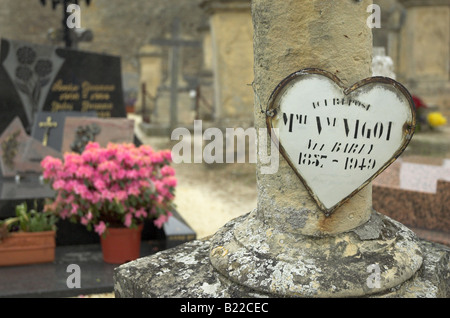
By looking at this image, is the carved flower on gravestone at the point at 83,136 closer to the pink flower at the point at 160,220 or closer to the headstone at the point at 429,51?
the pink flower at the point at 160,220

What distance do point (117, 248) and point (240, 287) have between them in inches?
92.9

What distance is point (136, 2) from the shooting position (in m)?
25.9

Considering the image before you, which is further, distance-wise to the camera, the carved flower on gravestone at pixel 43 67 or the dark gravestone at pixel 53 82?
the carved flower on gravestone at pixel 43 67

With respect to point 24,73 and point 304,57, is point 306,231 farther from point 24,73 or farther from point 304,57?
point 24,73

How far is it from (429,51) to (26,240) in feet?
29.9

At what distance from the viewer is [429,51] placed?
34.7ft

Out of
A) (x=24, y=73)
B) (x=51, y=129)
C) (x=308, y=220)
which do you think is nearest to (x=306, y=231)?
(x=308, y=220)

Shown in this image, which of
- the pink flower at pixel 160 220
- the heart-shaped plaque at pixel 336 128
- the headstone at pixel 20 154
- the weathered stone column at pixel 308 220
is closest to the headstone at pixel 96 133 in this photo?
the headstone at pixel 20 154

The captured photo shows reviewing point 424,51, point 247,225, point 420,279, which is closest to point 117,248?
point 247,225

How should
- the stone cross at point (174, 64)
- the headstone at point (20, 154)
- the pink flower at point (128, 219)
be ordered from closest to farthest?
1. the pink flower at point (128, 219)
2. the headstone at point (20, 154)
3. the stone cross at point (174, 64)

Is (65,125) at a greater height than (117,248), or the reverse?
(65,125)

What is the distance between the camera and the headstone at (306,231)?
156 cm
